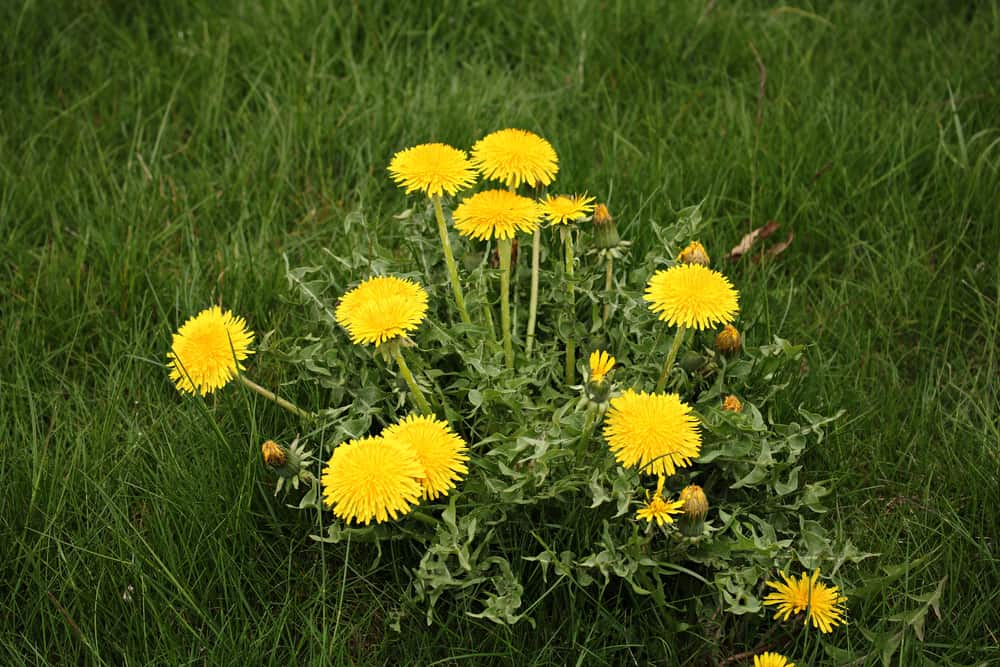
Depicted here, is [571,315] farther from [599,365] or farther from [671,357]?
[671,357]

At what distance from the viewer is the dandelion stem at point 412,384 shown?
5.96 ft

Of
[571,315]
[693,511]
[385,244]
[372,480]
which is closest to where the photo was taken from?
[372,480]

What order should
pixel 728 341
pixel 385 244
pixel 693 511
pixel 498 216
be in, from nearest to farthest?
pixel 693 511 → pixel 498 216 → pixel 728 341 → pixel 385 244

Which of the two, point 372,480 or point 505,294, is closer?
point 372,480

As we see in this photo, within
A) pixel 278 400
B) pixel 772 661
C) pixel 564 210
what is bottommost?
pixel 772 661

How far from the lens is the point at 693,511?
5.70 feet

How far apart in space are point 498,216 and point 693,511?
0.62 meters

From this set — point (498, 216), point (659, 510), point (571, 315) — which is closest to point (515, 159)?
point (498, 216)

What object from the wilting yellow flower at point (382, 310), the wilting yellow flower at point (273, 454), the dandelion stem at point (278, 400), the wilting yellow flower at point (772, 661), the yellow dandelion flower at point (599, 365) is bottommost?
the wilting yellow flower at point (772, 661)

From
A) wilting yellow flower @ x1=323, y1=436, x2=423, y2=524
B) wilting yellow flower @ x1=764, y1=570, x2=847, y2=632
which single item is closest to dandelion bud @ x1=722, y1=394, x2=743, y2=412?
wilting yellow flower @ x1=764, y1=570, x2=847, y2=632

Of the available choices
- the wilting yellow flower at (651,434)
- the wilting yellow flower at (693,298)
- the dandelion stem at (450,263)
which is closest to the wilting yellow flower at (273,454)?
the dandelion stem at (450,263)

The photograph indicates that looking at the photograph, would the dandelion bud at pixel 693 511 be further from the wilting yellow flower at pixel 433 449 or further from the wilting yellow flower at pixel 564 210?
the wilting yellow flower at pixel 564 210

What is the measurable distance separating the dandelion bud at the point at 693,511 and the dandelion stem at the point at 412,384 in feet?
1.58

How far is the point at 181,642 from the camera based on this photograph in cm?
185
